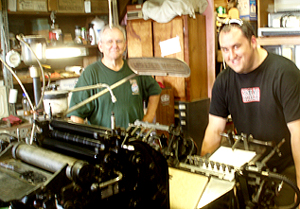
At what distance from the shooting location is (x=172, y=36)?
3.59m

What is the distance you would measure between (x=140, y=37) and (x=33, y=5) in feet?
4.07

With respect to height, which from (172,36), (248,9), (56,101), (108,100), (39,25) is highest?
(248,9)

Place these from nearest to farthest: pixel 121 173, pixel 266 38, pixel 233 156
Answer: pixel 121 173 → pixel 233 156 → pixel 266 38

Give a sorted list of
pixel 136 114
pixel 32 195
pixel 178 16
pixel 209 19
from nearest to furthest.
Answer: pixel 32 195, pixel 136 114, pixel 178 16, pixel 209 19

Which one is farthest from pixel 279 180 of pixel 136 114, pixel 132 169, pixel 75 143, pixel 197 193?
pixel 136 114

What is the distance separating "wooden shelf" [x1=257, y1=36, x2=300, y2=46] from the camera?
115 inches

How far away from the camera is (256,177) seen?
3.23 feet

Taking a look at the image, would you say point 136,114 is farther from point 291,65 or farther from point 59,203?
point 59,203

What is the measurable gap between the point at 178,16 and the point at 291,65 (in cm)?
210

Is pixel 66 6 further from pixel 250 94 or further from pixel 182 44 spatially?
pixel 250 94

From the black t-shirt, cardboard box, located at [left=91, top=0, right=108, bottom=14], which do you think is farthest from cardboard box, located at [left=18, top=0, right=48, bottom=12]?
the black t-shirt

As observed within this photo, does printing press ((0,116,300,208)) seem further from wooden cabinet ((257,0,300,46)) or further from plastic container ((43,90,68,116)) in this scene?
wooden cabinet ((257,0,300,46))

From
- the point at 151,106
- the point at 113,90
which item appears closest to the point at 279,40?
the point at 151,106

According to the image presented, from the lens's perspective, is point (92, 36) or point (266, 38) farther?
point (92, 36)
